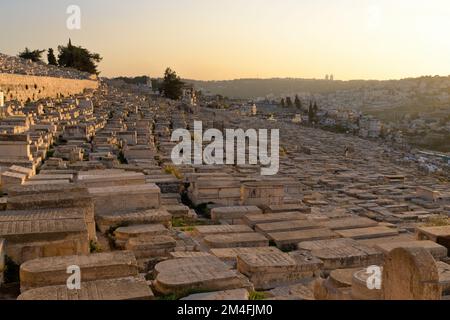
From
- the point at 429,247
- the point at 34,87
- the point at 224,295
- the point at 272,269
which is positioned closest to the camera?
the point at 224,295

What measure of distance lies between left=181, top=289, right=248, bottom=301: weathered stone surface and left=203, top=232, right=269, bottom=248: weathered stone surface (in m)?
2.48

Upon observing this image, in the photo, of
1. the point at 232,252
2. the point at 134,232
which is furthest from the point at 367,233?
the point at 134,232

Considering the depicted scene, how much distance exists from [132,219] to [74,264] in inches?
95.4

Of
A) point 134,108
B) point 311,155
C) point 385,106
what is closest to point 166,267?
point 311,155

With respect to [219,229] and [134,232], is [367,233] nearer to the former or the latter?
[219,229]

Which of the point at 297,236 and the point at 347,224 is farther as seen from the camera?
the point at 347,224

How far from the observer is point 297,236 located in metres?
7.75

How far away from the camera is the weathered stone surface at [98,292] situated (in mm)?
4230

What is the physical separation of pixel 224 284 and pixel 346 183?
1191 centimetres

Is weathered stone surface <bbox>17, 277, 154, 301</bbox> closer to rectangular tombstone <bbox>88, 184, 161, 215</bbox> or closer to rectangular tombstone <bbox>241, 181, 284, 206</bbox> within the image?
rectangular tombstone <bbox>88, 184, 161, 215</bbox>

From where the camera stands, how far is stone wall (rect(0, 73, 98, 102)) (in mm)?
25328

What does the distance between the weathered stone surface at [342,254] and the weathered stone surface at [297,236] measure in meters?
0.20

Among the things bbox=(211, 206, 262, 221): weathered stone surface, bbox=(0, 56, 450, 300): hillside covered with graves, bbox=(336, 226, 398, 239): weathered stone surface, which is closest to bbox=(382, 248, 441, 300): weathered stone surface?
bbox=(0, 56, 450, 300): hillside covered with graves
